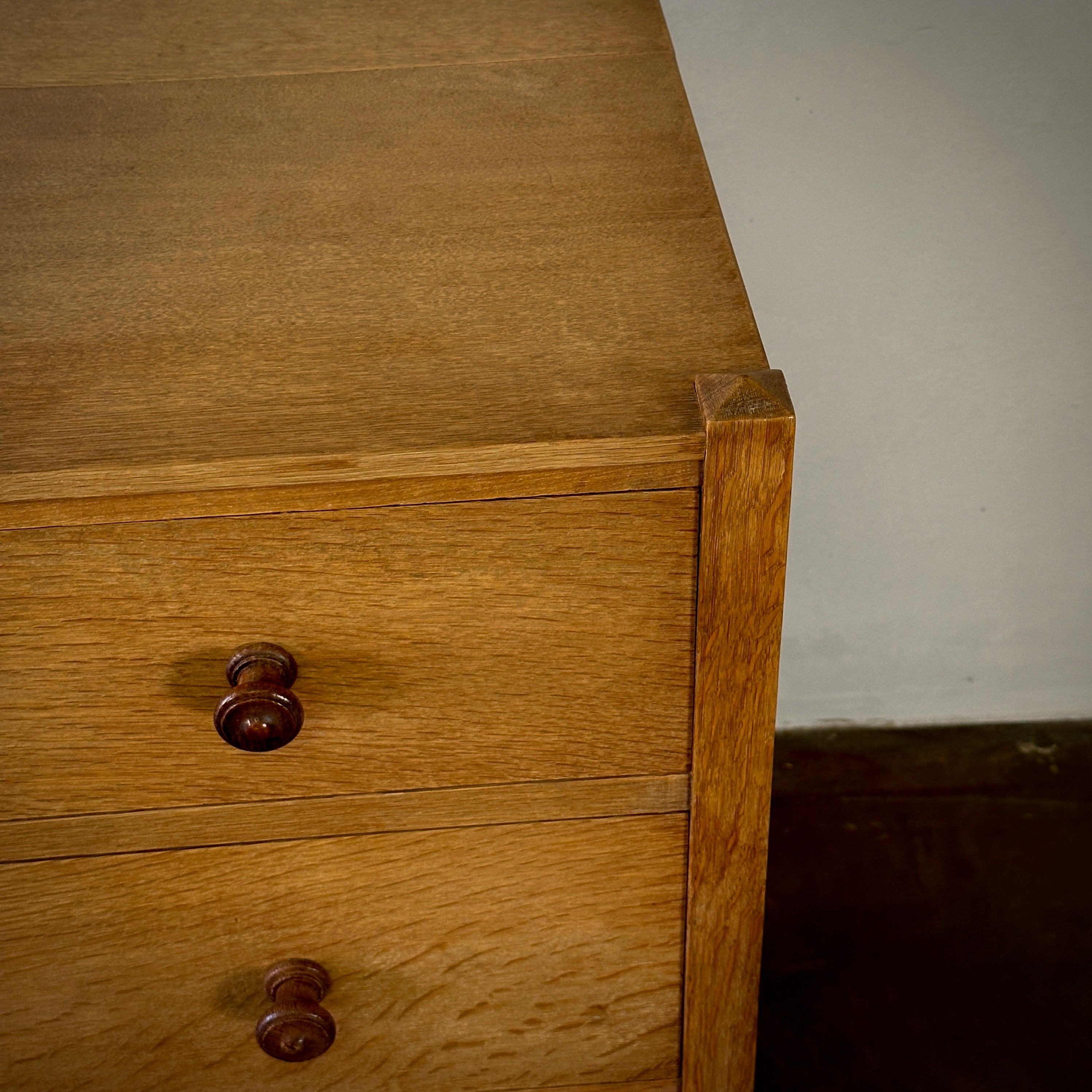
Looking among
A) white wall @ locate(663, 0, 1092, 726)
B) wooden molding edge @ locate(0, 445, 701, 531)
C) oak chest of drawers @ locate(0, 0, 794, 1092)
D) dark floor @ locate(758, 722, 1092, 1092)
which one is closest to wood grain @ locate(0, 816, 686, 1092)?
oak chest of drawers @ locate(0, 0, 794, 1092)

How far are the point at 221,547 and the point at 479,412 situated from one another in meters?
0.11

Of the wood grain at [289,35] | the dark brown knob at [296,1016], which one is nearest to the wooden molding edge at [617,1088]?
the dark brown knob at [296,1016]

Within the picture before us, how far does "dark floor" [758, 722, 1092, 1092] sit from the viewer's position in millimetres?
911

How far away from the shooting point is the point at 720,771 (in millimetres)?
506

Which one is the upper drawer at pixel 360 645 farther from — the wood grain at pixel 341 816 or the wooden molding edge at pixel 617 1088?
the wooden molding edge at pixel 617 1088

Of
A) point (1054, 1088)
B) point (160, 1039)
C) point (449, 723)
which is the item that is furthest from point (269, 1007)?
point (1054, 1088)

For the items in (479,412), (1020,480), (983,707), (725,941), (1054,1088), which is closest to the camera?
(479,412)

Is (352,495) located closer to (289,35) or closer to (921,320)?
(289,35)

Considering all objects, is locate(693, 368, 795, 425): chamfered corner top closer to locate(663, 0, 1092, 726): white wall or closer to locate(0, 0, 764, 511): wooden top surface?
locate(0, 0, 764, 511): wooden top surface

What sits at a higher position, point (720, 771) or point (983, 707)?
point (983, 707)

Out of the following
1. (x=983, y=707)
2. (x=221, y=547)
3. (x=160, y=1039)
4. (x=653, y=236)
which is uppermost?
(x=983, y=707)

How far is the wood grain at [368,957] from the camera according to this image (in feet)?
1.72

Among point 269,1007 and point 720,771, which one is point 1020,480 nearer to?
point 720,771

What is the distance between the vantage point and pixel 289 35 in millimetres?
683
